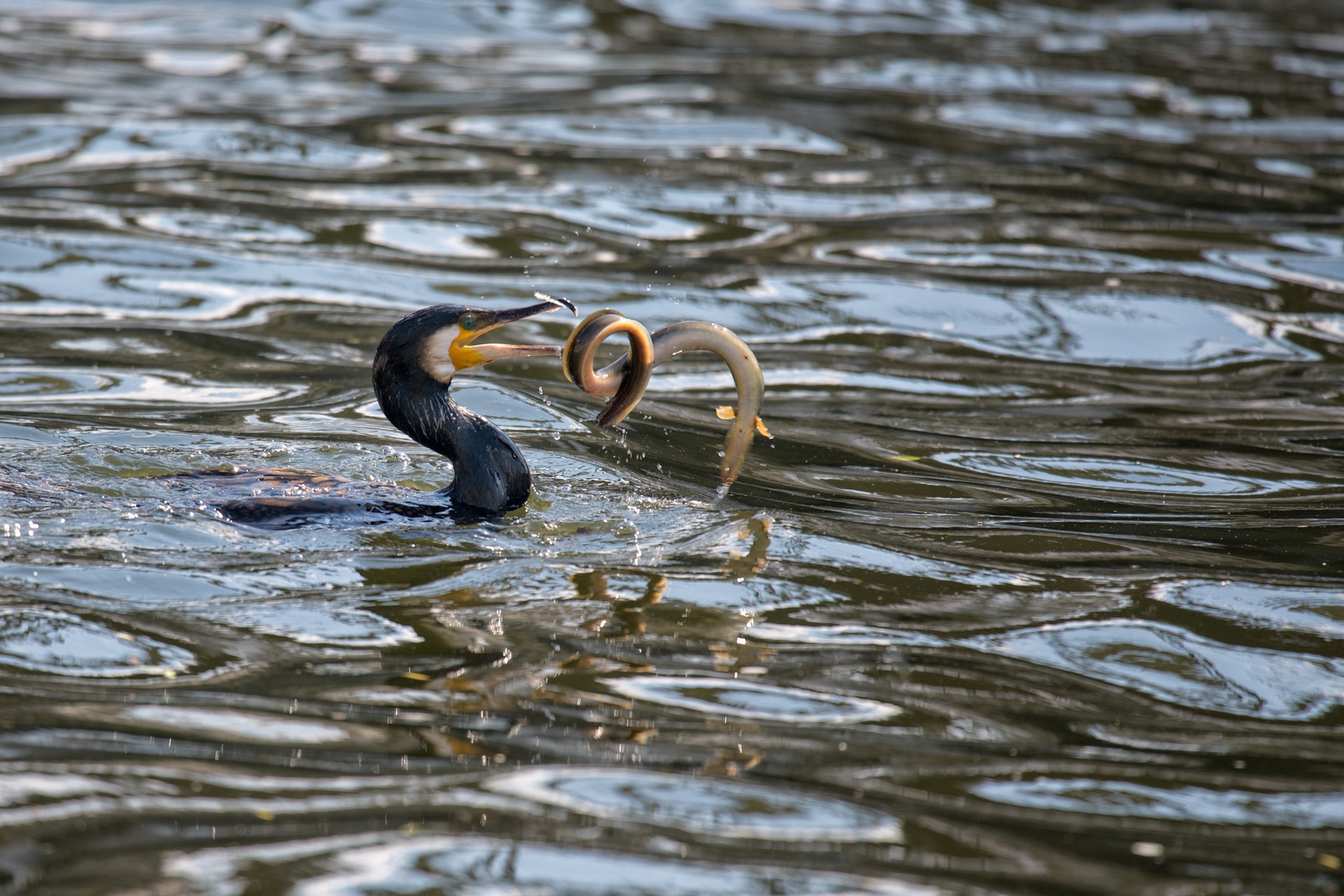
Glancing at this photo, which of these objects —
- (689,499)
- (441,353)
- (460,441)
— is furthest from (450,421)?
(689,499)

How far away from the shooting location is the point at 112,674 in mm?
4371

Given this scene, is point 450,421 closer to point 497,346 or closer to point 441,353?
point 441,353

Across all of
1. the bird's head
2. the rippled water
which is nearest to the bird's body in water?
the bird's head

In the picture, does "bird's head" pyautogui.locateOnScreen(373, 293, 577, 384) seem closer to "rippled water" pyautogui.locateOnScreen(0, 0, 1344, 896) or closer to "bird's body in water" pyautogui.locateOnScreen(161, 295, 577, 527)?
"bird's body in water" pyautogui.locateOnScreen(161, 295, 577, 527)

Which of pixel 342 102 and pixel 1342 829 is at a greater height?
pixel 342 102

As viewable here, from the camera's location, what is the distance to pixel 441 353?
5.97 meters

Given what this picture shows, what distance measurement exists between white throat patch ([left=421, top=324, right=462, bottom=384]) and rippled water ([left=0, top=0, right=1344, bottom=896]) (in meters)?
0.70

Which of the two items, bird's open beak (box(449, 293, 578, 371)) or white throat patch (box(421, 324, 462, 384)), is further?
white throat patch (box(421, 324, 462, 384))

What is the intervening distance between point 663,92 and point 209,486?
10.1 metres

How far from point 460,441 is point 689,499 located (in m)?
1.08

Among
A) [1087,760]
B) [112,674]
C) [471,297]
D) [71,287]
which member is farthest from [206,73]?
[1087,760]

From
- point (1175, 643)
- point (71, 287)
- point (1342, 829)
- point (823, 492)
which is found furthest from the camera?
point (71, 287)

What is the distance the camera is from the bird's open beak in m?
5.69

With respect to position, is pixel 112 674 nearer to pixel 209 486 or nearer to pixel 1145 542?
pixel 209 486
